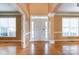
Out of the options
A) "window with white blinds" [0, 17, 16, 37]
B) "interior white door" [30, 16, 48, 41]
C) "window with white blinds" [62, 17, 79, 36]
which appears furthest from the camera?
"interior white door" [30, 16, 48, 41]

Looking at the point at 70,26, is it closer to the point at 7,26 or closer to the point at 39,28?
the point at 39,28

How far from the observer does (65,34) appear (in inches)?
424

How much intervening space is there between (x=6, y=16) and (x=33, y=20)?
6.98 feet

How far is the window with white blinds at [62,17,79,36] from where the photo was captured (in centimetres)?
1075

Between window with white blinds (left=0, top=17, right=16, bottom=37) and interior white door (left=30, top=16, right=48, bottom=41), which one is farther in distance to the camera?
interior white door (left=30, top=16, right=48, bottom=41)

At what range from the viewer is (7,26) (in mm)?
10922

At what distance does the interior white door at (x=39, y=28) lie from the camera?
10.9 metres

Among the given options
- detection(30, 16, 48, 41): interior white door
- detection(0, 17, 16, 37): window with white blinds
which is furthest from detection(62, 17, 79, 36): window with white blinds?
detection(0, 17, 16, 37): window with white blinds

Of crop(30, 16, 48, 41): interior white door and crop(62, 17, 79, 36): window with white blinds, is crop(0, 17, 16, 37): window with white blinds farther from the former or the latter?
crop(62, 17, 79, 36): window with white blinds

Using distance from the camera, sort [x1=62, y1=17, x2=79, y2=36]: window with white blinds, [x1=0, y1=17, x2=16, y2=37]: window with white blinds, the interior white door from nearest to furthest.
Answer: [x1=0, y1=17, x2=16, y2=37]: window with white blinds
[x1=62, y1=17, x2=79, y2=36]: window with white blinds
the interior white door

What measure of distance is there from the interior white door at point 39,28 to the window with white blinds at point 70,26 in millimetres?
1433

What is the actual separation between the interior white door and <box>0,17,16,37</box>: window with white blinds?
4.92 ft

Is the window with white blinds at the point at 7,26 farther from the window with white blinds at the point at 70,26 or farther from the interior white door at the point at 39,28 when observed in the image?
the window with white blinds at the point at 70,26

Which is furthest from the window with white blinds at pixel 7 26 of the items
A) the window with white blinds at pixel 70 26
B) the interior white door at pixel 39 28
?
the window with white blinds at pixel 70 26
